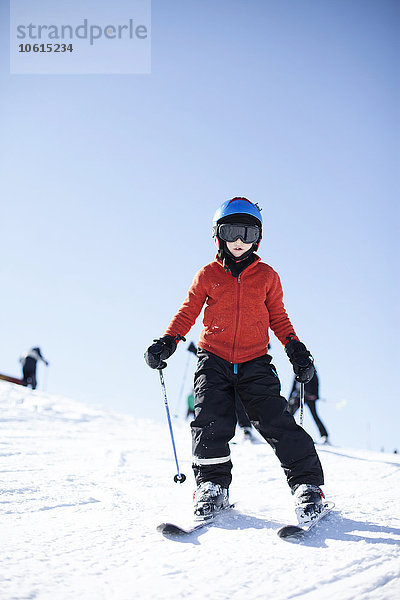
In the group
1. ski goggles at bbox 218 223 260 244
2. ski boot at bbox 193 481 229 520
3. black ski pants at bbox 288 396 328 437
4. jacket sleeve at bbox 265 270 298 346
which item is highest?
ski goggles at bbox 218 223 260 244

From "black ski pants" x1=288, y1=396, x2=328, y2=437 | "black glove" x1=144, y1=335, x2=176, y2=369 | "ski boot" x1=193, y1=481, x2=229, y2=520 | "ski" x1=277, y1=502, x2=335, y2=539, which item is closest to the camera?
"ski" x1=277, y1=502, x2=335, y2=539

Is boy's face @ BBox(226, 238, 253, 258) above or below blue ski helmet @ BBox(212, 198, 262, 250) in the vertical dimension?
below

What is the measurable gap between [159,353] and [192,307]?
0.43 meters

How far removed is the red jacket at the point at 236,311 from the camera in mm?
2809

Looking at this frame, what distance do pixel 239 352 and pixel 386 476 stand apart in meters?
2.28

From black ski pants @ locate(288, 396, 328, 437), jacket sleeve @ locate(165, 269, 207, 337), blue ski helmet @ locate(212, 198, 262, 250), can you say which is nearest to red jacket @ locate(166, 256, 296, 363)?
jacket sleeve @ locate(165, 269, 207, 337)

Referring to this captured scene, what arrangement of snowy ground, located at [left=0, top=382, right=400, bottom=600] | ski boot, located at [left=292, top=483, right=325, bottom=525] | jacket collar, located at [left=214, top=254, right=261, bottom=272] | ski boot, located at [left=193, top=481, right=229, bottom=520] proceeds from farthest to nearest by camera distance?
jacket collar, located at [left=214, top=254, right=261, bottom=272]
ski boot, located at [left=193, top=481, right=229, bottom=520]
ski boot, located at [left=292, top=483, right=325, bottom=525]
snowy ground, located at [left=0, top=382, right=400, bottom=600]

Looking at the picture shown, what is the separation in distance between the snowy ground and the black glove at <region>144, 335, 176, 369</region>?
843 millimetres

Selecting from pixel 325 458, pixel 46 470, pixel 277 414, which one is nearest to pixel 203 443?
pixel 277 414

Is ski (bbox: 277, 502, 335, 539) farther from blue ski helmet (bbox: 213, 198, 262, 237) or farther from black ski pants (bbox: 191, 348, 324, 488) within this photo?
blue ski helmet (bbox: 213, 198, 262, 237)

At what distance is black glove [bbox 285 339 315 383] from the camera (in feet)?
9.03

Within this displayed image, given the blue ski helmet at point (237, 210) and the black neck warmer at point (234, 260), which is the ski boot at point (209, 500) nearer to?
the black neck warmer at point (234, 260)

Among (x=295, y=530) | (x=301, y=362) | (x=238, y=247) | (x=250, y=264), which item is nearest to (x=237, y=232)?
(x=238, y=247)

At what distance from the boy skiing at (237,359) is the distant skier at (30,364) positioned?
11.2 metres
